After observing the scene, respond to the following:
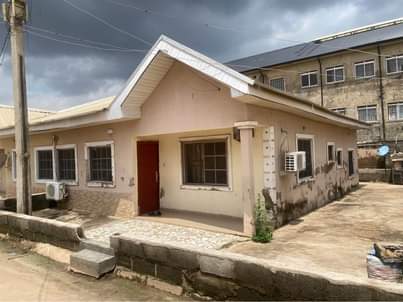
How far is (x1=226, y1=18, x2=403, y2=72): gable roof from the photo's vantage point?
2598 centimetres

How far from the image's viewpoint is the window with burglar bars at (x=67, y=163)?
452 inches

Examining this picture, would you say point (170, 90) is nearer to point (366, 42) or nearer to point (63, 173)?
point (63, 173)

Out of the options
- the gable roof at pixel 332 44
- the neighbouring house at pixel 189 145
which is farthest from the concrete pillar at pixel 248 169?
the gable roof at pixel 332 44

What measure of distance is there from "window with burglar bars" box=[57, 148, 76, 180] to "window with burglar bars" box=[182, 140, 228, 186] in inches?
168

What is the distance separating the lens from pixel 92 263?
535 cm

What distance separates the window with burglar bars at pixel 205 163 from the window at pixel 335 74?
2148 centimetres

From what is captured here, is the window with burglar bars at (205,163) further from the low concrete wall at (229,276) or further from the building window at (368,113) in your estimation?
the building window at (368,113)

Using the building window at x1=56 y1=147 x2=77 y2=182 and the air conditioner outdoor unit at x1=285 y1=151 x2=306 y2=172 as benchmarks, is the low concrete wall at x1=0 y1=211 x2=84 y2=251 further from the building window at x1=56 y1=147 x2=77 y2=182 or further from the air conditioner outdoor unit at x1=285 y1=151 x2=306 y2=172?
the air conditioner outdoor unit at x1=285 y1=151 x2=306 y2=172

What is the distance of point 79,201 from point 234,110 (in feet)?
22.0

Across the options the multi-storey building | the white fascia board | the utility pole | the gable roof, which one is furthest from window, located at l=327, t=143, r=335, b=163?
the gable roof

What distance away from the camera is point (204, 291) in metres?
4.38

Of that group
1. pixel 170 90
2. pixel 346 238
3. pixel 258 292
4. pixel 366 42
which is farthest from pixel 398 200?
pixel 366 42

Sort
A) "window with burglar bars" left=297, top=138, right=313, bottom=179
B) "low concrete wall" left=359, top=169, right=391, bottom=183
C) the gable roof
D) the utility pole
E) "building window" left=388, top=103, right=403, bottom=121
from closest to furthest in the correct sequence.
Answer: the utility pole, "window with burglar bars" left=297, top=138, right=313, bottom=179, "low concrete wall" left=359, top=169, right=391, bottom=183, "building window" left=388, top=103, right=403, bottom=121, the gable roof

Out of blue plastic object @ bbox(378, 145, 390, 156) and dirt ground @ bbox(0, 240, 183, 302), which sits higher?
blue plastic object @ bbox(378, 145, 390, 156)
